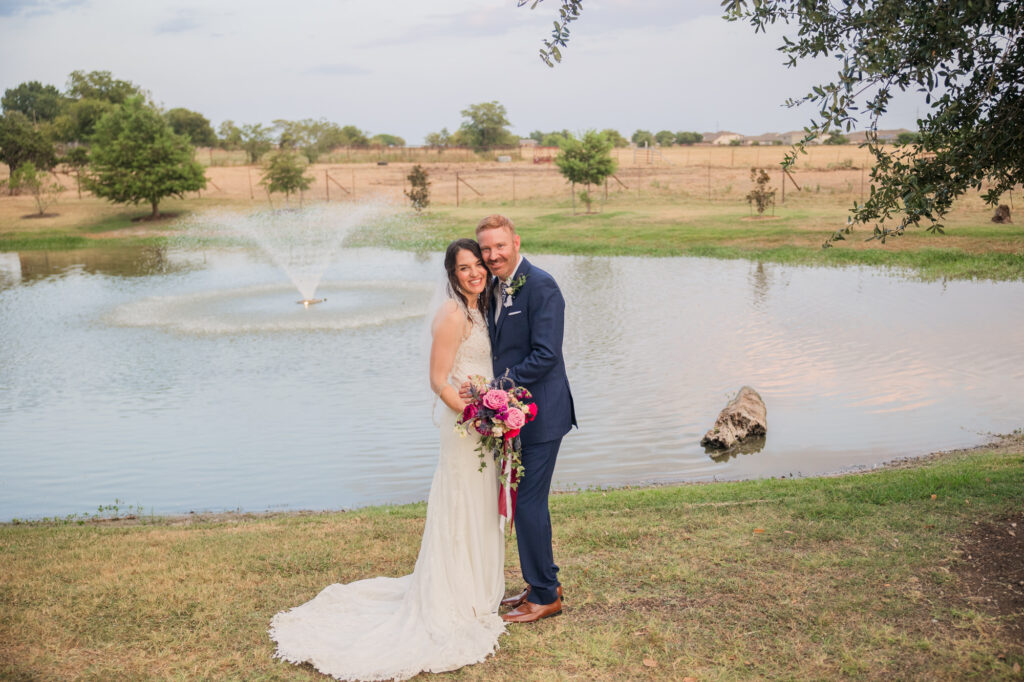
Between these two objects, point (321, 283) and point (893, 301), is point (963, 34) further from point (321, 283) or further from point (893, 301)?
point (321, 283)

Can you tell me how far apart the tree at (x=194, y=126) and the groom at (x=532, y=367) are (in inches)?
4194

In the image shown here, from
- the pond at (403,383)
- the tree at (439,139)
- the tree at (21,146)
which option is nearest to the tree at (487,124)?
the tree at (439,139)

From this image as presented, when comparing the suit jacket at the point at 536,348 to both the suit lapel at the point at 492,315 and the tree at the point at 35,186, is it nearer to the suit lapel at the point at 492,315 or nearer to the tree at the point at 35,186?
the suit lapel at the point at 492,315

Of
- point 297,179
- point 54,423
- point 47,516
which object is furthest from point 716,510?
point 297,179

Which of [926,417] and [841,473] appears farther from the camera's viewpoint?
[926,417]

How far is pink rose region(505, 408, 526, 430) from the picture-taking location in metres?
4.90

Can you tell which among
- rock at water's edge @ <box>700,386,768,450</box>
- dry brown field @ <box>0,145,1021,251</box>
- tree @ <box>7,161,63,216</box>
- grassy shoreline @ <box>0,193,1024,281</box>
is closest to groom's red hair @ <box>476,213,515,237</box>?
rock at water's edge @ <box>700,386,768,450</box>

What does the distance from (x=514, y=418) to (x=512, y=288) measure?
780 millimetres

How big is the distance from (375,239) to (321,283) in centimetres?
1312

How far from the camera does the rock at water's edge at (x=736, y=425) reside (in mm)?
11273

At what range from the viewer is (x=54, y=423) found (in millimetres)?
12820

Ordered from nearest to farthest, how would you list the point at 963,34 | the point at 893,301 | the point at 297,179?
the point at 963,34 → the point at 893,301 → the point at 297,179

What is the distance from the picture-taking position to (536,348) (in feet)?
16.8

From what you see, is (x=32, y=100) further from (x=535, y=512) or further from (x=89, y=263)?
(x=535, y=512)
